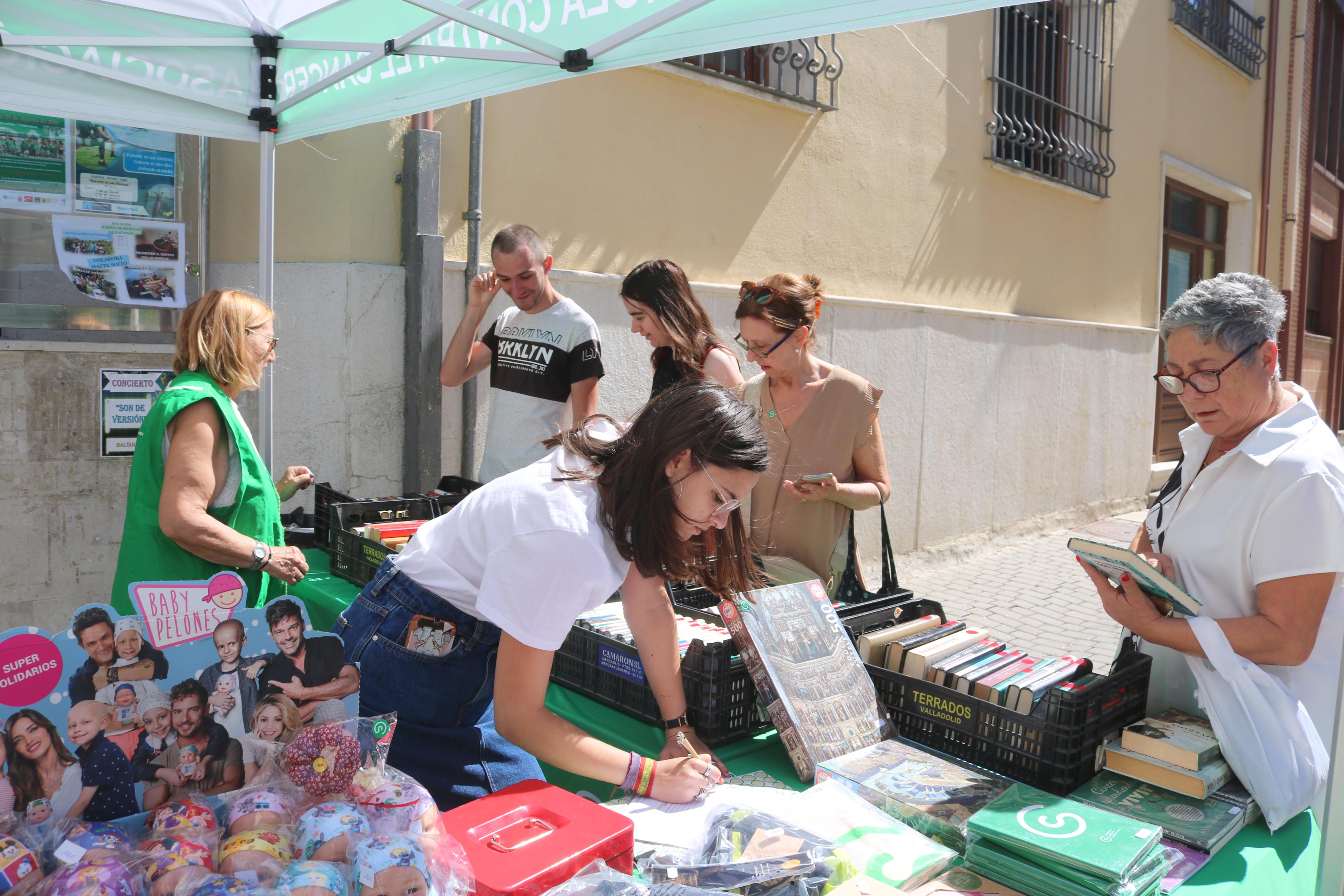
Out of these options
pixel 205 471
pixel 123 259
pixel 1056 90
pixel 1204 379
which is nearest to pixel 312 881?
pixel 205 471

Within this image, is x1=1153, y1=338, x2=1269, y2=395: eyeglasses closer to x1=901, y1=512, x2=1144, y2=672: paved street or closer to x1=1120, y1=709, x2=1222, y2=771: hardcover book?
x1=1120, y1=709, x2=1222, y2=771: hardcover book

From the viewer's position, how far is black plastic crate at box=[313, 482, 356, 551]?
3350 millimetres

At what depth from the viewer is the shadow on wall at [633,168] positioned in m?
4.66

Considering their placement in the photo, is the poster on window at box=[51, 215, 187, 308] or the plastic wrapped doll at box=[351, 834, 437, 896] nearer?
the plastic wrapped doll at box=[351, 834, 437, 896]

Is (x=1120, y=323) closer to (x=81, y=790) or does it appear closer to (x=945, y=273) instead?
(x=945, y=273)

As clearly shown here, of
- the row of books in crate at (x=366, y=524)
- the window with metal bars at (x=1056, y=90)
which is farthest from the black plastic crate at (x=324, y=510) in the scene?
the window with metal bars at (x=1056, y=90)

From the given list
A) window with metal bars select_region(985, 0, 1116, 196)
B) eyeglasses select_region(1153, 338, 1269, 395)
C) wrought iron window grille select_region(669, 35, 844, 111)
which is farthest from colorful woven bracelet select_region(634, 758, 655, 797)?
window with metal bars select_region(985, 0, 1116, 196)

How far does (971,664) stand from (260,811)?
4.54 feet

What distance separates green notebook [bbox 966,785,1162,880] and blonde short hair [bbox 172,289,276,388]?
6.97ft

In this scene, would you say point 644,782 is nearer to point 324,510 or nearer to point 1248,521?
point 1248,521

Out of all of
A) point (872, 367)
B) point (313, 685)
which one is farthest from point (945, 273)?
point (313, 685)

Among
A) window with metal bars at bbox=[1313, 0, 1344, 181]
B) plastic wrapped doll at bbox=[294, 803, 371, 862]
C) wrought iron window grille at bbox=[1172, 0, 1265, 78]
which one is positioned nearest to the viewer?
plastic wrapped doll at bbox=[294, 803, 371, 862]

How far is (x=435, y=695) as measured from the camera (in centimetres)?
179

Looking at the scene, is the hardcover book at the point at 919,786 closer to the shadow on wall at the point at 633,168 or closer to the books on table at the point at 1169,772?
the books on table at the point at 1169,772
